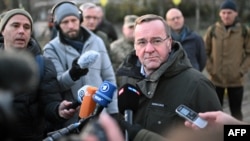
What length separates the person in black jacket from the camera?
336 centimetres

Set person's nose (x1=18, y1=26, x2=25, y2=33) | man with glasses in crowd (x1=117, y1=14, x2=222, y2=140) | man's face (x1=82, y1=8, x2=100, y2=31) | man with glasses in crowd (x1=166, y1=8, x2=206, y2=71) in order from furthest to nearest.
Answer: man with glasses in crowd (x1=166, y1=8, x2=206, y2=71)
man's face (x1=82, y1=8, x2=100, y2=31)
person's nose (x1=18, y1=26, x2=25, y2=33)
man with glasses in crowd (x1=117, y1=14, x2=222, y2=140)

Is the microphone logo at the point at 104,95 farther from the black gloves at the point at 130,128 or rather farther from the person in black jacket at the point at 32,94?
the person in black jacket at the point at 32,94

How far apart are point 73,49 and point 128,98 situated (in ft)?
6.21

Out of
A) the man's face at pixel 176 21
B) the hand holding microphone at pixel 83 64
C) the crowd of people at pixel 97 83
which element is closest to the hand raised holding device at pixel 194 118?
the crowd of people at pixel 97 83

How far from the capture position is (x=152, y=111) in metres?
2.90

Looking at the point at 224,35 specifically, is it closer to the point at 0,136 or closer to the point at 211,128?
the point at 211,128

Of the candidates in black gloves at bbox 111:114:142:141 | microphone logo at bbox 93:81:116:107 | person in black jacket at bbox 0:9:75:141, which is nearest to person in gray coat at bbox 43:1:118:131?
person in black jacket at bbox 0:9:75:141

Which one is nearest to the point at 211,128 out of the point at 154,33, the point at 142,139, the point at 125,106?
the point at 142,139

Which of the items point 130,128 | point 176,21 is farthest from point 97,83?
point 176,21

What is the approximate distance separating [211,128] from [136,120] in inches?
32.2

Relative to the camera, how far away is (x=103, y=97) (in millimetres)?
2631

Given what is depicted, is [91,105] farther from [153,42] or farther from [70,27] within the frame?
[70,27]

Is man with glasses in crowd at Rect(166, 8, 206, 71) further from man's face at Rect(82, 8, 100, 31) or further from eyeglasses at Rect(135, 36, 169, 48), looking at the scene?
eyeglasses at Rect(135, 36, 169, 48)

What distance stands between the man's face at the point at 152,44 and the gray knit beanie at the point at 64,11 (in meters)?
1.67
